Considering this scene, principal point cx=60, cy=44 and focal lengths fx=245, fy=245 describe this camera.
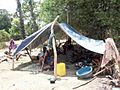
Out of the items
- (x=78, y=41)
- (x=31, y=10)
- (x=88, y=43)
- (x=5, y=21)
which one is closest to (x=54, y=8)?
(x=78, y=41)

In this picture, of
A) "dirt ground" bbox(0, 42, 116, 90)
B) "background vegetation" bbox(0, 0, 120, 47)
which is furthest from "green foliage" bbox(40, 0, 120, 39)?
"dirt ground" bbox(0, 42, 116, 90)

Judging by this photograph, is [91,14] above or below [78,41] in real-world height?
above

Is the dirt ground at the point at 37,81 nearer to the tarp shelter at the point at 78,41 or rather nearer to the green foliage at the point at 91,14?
the tarp shelter at the point at 78,41

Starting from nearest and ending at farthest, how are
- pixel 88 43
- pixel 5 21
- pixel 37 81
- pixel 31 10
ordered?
pixel 37 81, pixel 88 43, pixel 31 10, pixel 5 21

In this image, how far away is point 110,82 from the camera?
862cm

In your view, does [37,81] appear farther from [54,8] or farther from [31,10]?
[31,10]

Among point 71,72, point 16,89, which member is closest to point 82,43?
point 71,72

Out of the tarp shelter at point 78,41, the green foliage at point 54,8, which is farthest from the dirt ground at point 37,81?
the green foliage at point 54,8

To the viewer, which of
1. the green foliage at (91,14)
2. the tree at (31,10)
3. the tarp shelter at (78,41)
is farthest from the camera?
the tree at (31,10)

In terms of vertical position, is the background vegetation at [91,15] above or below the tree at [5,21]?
above

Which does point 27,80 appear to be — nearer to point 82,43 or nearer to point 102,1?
point 82,43

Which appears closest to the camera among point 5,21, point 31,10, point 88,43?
point 88,43

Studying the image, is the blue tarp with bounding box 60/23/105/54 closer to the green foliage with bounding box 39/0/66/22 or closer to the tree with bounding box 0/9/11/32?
the green foliage with bounding box 39/0/66/22

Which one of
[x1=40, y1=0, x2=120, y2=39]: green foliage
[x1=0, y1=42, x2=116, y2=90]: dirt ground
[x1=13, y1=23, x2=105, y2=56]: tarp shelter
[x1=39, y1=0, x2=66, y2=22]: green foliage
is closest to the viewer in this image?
[x1=0, y1=42, x2=116, y2=90]: dirt ground
